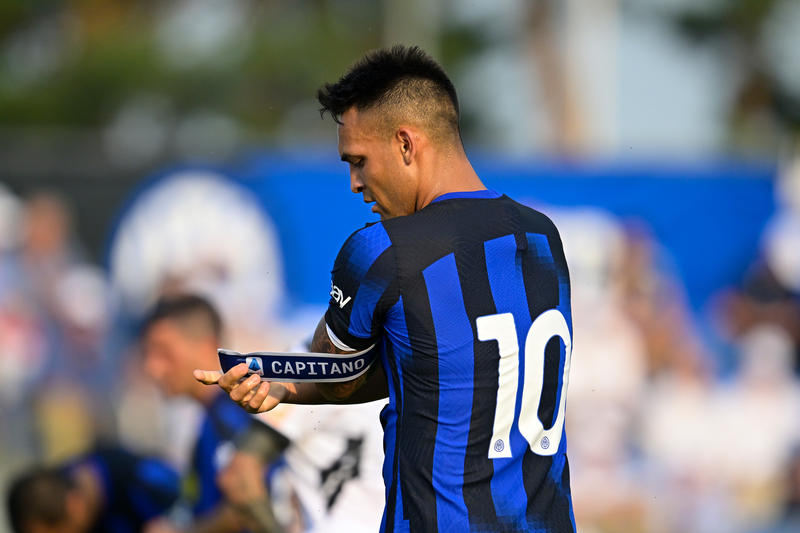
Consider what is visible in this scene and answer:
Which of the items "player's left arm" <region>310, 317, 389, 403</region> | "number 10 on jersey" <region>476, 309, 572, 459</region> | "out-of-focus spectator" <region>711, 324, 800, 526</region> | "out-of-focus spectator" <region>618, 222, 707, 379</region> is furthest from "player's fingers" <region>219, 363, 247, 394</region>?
"out-of-focus spectator" <region>711, 324, 800, 526</region>

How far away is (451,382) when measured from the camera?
2182mm

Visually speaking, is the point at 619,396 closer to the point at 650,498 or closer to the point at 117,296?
the point at 650,498

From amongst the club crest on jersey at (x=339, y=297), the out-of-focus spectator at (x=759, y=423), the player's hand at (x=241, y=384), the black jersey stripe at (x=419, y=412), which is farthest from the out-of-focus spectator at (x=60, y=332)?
the out-of-focus spectator at (x=759, y=423)

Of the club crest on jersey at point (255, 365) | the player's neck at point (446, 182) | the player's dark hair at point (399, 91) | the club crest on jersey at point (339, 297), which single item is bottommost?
the club crest on jersey at point (255, 365)

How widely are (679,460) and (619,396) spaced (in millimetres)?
638

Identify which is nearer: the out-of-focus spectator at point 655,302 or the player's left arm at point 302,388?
the player's left arm at point 302,388

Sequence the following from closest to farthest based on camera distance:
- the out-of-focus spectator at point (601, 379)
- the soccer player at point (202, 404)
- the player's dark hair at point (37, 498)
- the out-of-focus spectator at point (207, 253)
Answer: the soccer player at point (202, 404) → the player's dark hair at point (37, 498) → the out-of-focus spectator at point (207, 253) → the out-of-focus spectator at point (601, 379)

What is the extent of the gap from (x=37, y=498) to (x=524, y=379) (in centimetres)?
342

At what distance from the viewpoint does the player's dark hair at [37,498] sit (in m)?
4.60

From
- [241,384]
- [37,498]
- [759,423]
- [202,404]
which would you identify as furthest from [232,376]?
[759,423]

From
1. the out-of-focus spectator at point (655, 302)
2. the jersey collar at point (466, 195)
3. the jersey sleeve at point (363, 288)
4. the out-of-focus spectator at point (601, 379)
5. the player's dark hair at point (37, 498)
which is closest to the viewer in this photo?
the jersey sleeve at point (363, 288)

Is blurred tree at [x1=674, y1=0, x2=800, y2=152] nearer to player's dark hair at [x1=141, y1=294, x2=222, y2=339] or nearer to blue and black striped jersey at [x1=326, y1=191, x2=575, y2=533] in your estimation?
player's dark hair at [x1=141, y1=294, x2=222, y2=339]

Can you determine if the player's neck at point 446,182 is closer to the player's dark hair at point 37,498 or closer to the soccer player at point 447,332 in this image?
the soccer player at point 447,332

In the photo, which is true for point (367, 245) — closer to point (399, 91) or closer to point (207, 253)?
point (399, 91)
